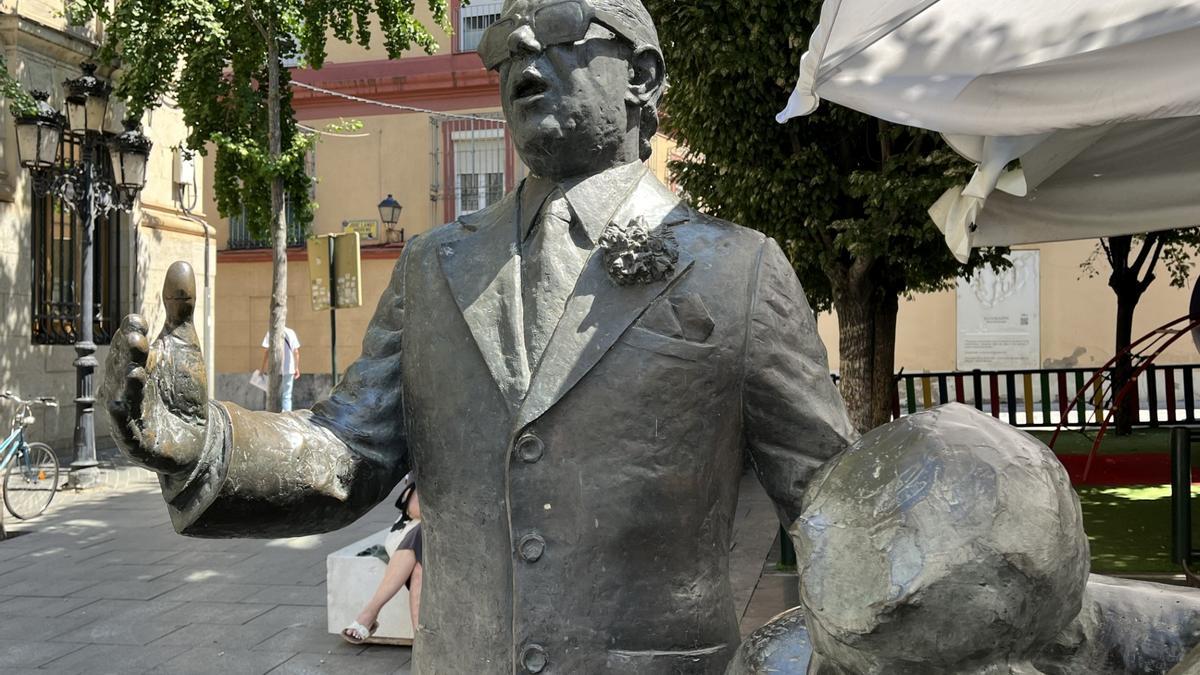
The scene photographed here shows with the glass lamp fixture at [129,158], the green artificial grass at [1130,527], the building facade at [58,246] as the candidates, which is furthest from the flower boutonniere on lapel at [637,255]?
the building facade at [58,246]

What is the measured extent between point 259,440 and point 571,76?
2.55ft

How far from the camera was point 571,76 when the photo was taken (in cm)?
181

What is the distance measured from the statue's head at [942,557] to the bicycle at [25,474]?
9.34m

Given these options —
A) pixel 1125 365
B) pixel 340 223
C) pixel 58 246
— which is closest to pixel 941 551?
pixel 1125 365

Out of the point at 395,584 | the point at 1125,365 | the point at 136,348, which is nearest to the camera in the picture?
the point at 136,348

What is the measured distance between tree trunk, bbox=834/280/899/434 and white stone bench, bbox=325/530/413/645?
4437mm

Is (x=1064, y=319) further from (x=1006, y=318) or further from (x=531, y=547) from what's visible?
(x=531, y=547)

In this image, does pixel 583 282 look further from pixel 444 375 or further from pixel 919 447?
pixel 919 447

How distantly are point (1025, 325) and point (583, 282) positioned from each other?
19.8m

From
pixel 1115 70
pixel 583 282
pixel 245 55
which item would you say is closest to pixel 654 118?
pixel 583 282

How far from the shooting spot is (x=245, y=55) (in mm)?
10789

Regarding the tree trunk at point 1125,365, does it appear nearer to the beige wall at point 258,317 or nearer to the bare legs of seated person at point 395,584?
the bare legs of seated person at point 395,584

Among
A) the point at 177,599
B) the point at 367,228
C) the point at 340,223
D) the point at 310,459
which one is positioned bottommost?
the point at 177,599

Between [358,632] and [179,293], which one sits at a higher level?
[179,293]
